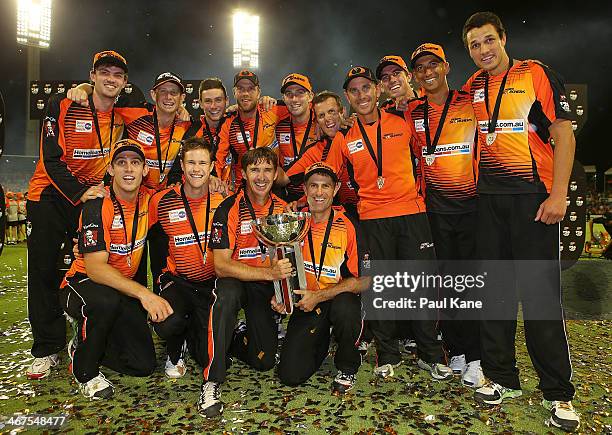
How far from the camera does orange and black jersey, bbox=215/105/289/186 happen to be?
500 cm

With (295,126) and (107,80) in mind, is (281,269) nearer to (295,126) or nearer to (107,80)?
(295,126)

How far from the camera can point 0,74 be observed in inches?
1065

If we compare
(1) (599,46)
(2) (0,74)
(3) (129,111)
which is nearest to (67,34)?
(2) (0,74)

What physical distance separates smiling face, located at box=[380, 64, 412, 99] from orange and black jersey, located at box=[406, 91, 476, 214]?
50 cm

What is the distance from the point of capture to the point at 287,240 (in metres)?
3.41

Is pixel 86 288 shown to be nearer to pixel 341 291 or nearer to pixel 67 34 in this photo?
pixel 341 291

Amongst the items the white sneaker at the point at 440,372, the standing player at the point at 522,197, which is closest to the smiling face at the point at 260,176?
the standing player at the point at 522,197

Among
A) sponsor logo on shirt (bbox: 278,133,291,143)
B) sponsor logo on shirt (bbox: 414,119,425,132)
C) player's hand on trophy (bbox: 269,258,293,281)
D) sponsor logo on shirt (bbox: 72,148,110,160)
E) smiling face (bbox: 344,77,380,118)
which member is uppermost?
smiling face (bbox: 344,77,380,118)

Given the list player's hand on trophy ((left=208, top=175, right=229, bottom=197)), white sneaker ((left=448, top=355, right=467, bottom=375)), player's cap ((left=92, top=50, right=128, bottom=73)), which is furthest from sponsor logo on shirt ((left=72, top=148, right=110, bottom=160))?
white sneaker ((left=448, top=355, right=467, bottom=375))

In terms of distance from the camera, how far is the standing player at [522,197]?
9.83ft

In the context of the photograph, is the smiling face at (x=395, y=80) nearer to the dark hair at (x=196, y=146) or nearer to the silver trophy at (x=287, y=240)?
the silver trophy at (x=287, y=240)

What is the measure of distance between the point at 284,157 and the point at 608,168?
36523 mm

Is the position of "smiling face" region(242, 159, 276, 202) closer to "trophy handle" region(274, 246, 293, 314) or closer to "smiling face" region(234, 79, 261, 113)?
"trophy handle" region(274, 246, 293, 314)

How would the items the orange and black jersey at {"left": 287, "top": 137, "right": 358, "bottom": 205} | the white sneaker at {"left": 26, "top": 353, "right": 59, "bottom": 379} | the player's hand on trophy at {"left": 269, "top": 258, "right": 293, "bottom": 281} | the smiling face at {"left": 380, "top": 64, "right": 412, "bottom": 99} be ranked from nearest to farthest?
the player's hand on trophy at {"left": 269, "top": 258, "right": 293, "bottom": 281}
the white sneaker at {"left": 26, "top": 353, "right": 59, "bottom": 379}
the smiling face at {"left": 380, "top": 64, "right": 412, "bottom": 99}
the orange and black jersey at {"left": 287, "top": 137, "right": 358, "bottom": 205}
